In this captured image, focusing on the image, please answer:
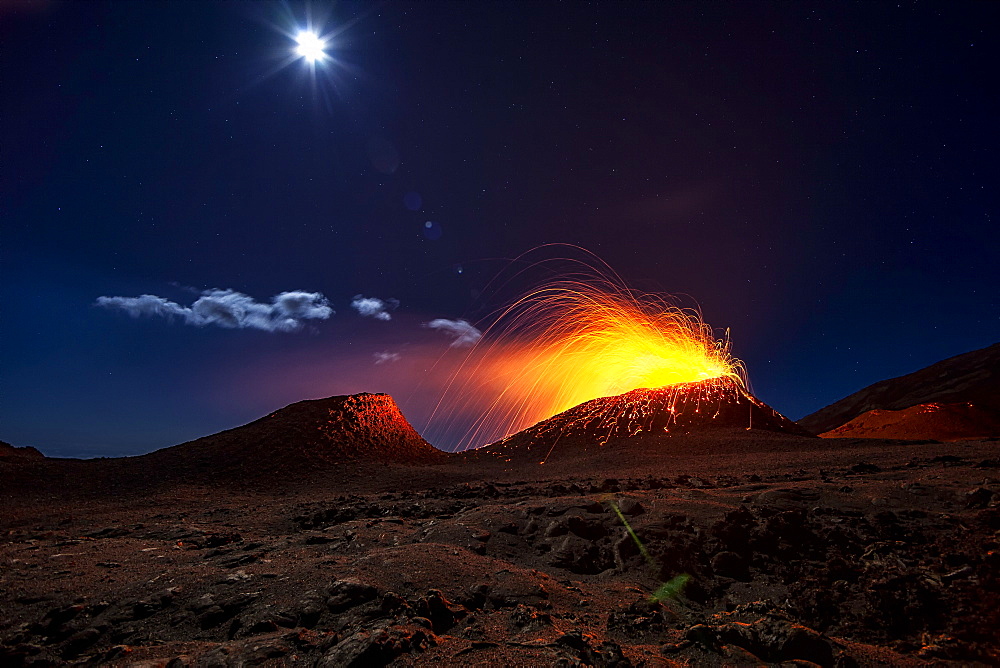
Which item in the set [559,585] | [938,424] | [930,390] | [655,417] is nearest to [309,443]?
[655,417]

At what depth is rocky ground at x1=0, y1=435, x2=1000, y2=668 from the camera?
4883 millimetres

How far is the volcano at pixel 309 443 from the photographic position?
25500 millimetres

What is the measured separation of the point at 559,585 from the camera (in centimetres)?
692

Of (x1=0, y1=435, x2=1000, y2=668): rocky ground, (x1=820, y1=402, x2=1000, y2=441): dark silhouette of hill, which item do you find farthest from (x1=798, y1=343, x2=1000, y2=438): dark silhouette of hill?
(x1=0, y1=435, x2=1000, y2=668): rocky ground

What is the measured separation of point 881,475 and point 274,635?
1505 cm

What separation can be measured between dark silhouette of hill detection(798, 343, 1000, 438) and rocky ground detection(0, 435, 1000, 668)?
86272mm

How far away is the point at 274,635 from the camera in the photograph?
17.1ft

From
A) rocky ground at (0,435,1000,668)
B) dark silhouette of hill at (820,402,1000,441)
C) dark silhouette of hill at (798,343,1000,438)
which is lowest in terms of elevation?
rocky ground at (0,435,1000,668)

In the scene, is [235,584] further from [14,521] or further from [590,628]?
[14,521]

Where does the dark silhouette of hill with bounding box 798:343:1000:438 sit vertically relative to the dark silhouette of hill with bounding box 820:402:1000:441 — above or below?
above

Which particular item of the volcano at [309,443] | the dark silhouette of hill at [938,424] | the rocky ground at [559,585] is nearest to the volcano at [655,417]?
the volcano at [309,443]

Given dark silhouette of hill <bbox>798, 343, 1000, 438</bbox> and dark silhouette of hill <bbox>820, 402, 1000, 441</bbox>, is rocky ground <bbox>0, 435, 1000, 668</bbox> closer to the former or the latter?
dark silhouette of hill <bbox>820, 402, 1000, 441</bbox>

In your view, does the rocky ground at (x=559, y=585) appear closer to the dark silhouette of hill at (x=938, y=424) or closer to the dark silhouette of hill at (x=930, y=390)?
the dark silhouette of hill at (x=938, y=424)

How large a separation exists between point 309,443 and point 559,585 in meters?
25.1
